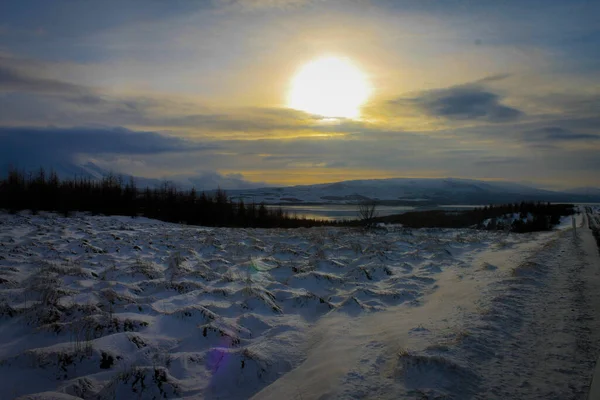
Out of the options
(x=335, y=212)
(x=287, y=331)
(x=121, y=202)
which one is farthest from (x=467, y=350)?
(x=335, y=212)

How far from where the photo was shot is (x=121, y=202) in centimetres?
5309

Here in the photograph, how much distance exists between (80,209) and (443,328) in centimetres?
4994

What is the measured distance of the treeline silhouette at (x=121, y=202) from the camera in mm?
43034

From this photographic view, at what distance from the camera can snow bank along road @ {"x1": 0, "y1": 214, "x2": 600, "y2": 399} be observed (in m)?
4.78

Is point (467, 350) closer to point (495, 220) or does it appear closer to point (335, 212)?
point (495, 220)

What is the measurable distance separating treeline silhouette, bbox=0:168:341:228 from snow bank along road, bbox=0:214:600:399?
36.8 metres

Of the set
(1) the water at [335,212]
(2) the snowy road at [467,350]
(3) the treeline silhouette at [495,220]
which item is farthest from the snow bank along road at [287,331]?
(1) the water at [335,212]

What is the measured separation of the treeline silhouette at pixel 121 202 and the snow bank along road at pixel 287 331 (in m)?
36.8

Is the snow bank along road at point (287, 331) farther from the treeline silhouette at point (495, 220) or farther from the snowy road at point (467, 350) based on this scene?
the treeline silhouette at point (495, 220)

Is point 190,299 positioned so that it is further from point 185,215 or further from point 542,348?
point 185,215

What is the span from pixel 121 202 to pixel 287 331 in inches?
2071

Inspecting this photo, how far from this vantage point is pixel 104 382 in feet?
15.5

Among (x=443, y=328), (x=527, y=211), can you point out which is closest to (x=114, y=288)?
(x=443, y=328)

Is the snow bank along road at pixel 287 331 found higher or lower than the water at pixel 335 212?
higher
